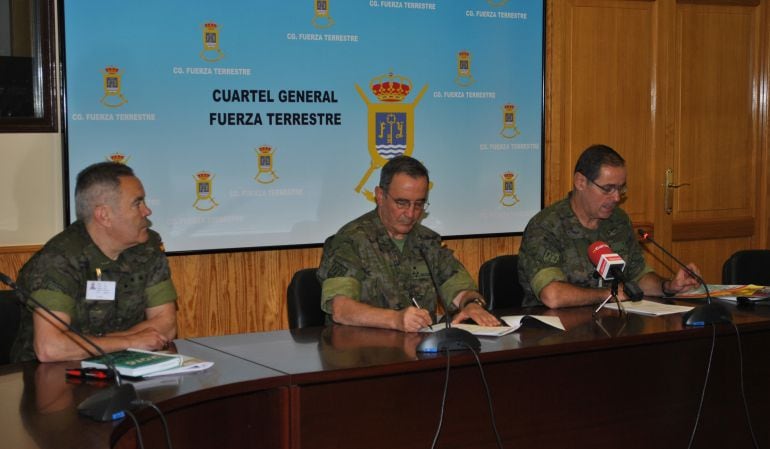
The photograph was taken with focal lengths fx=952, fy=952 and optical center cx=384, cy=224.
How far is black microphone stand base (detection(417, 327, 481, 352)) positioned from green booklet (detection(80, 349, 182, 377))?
28.3 inches

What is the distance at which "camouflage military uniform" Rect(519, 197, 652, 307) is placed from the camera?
151 inches

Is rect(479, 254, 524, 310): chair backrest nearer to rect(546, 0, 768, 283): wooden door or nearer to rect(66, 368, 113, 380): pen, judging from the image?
rect(546, 0, 768, 283): wooden door

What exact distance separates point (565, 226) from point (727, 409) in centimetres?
98

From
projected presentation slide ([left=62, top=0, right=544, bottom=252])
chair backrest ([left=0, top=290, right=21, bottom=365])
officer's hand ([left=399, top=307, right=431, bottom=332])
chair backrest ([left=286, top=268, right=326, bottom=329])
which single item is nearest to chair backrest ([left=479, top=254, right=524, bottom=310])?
chair backrest ([left=286, top=268, right=326, bottom=329])

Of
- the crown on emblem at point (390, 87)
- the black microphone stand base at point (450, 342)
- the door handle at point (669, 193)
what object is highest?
the crown on emblem at point (390, 87)

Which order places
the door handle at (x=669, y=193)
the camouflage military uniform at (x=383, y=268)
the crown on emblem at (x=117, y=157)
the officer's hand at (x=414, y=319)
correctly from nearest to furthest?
the officer's hand at (x=414, y=319) → the camouflage military uniform at (x=383, y=268) → the crown on emblem at (x=117, y=157) → the door handle at (x=669, y=193)

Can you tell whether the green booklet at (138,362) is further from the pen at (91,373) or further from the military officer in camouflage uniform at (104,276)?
the military officer in camouflage uniform at (104,276)

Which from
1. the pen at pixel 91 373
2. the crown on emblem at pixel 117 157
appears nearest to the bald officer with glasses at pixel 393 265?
the pen at pixel 91 373

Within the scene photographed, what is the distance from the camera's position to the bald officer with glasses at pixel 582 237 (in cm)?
383

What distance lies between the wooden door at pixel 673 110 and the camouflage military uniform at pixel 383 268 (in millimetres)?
1877

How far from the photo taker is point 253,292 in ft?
15.3

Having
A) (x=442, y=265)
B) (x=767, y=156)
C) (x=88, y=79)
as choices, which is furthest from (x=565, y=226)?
(x=767, y=156)

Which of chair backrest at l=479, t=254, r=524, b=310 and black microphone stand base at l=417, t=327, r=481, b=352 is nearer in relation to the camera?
black microphone stand base at l=417, t=327, r=481, b=352

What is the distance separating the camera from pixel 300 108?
4.61 m
